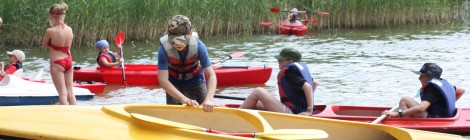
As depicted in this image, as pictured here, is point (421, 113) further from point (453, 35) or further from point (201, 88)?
point (453, 35)

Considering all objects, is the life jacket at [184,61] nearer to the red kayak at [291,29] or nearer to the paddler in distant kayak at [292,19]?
the red kayak at [291,29]

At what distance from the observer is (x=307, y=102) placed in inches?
287

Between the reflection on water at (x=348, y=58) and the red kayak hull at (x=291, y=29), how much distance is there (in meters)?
0.20

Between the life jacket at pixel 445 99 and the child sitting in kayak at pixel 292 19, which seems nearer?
the life jacket at pixel 445 99

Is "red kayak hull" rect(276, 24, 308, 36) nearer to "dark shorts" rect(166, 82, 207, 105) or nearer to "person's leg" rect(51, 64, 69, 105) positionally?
"person's leg" rect(51, 64, 69, 105)

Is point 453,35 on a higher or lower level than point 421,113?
lower

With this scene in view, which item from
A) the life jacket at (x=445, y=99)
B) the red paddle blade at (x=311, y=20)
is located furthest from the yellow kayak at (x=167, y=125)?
the red paddle blade at (x=311, y=20)

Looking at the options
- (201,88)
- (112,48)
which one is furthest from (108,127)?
(112,48)

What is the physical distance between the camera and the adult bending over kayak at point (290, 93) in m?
7.19

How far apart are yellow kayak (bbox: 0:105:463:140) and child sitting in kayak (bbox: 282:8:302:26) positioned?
1340 cm

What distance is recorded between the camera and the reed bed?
15.7 metres

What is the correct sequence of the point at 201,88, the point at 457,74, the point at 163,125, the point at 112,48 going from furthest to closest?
the point at 112,48 → the point at 457,74 → the point at 201,88 → the point at 163,125

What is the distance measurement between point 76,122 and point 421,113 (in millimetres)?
3138

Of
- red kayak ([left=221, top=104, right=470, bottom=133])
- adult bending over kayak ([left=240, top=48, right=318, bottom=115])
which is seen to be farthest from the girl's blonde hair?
red kayak ([left=221, top=104, right=470, bottom=133])
